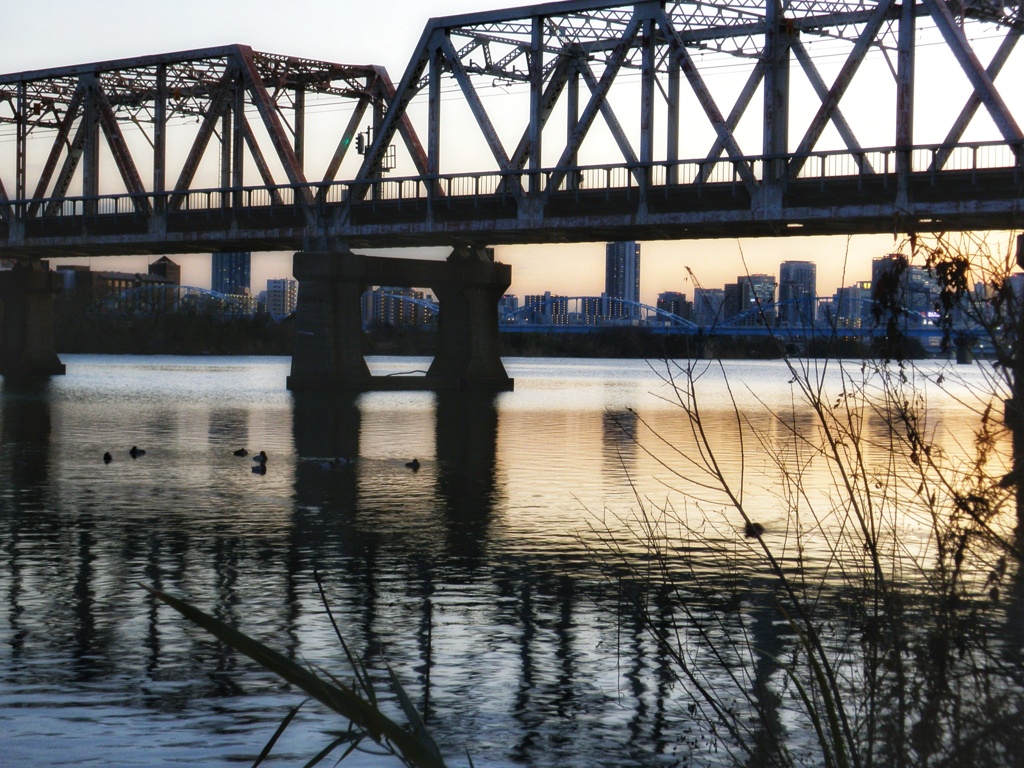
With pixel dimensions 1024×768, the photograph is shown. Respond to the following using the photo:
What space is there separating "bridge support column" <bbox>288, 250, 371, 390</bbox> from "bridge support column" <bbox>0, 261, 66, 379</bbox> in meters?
27.6

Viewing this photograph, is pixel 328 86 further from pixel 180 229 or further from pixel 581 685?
pixel 581 685

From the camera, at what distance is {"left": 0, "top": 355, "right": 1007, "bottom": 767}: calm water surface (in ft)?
27.3

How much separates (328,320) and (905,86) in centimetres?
2473

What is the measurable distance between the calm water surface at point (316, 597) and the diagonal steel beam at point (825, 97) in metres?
21.5

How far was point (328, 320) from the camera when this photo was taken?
198 feet

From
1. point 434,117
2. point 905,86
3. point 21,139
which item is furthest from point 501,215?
point 21,139

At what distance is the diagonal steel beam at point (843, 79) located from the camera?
48.1 m

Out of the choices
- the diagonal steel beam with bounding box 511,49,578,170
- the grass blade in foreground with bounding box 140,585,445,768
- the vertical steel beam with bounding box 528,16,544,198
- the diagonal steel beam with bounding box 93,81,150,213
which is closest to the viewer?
the grass blade in foreground with bounding box 140,585,445,768

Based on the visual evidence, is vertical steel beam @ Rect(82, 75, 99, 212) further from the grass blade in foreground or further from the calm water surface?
the grass blade in foreground

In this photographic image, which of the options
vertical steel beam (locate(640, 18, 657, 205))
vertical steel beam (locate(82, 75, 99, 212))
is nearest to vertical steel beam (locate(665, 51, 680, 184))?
vertical steel beam (locate(640, 18, 657, 205))

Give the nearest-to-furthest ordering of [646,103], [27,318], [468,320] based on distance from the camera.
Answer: [646,103] → [468,320] → [27,318]

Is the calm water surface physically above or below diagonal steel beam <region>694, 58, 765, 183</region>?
below

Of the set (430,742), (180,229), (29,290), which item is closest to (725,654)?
(430,742)

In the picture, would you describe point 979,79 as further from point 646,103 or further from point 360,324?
point 360,324
